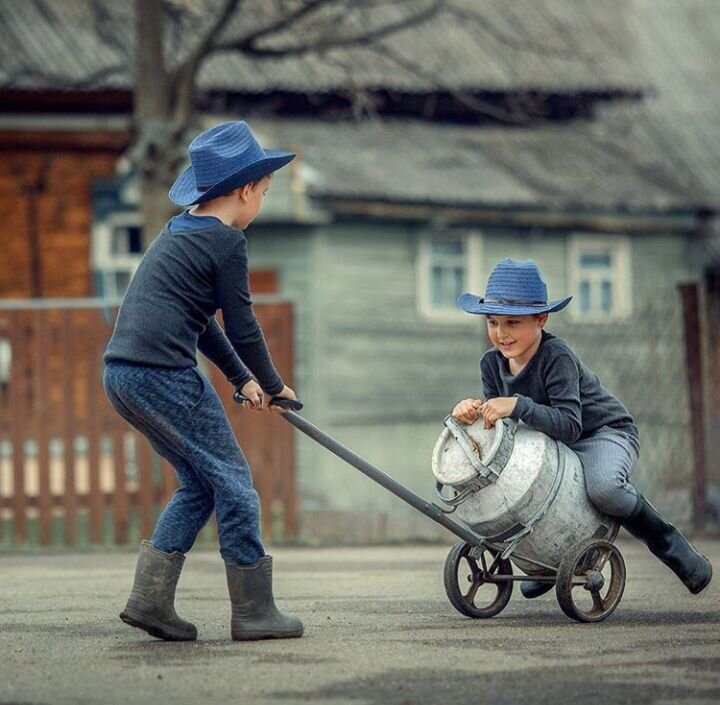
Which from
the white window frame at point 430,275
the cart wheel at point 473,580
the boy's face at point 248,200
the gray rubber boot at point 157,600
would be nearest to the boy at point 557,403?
the cart wheel at point 473,580

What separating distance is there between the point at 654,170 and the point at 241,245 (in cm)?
2040

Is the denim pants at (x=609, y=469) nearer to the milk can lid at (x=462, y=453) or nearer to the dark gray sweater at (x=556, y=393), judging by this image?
the dark gray sweater at (x=556, y=393)

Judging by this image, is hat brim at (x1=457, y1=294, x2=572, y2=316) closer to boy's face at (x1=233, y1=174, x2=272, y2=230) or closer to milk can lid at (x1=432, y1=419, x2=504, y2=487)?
milk can lid at (x1=432, y1=419, x2=504, y2=487)

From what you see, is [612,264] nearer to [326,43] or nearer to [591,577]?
[326,43]

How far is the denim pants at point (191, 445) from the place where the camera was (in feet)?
21.8

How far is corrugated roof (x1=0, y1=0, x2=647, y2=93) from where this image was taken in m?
22.5

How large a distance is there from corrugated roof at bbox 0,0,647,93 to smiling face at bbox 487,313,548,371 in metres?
12.3

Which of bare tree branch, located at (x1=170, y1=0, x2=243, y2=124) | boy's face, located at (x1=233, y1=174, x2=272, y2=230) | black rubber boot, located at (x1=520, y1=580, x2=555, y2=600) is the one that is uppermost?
bare tree branch, located at (x1=170, y1=0, x2=243, y2=124)

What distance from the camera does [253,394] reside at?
6.89 m

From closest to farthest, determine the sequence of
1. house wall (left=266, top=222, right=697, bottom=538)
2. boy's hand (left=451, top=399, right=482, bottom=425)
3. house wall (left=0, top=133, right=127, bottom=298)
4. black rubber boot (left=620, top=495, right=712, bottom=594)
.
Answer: boy's hand (left=451, top=399, right=482, bottom=425), black rubber boot (left=620, top=495, right=712, bottom=594), house wall (left=266, top=222, right=697, bottom=538), house wall (left=0, top=133, right=127, bottom=298)

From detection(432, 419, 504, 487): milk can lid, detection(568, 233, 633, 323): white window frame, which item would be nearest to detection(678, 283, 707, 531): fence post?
detection(432, 419, 504, 487): milk can lid

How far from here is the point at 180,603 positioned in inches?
322

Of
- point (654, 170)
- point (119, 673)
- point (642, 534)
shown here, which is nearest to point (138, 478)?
point (642, 534)

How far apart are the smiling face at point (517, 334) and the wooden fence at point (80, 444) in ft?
19.1
